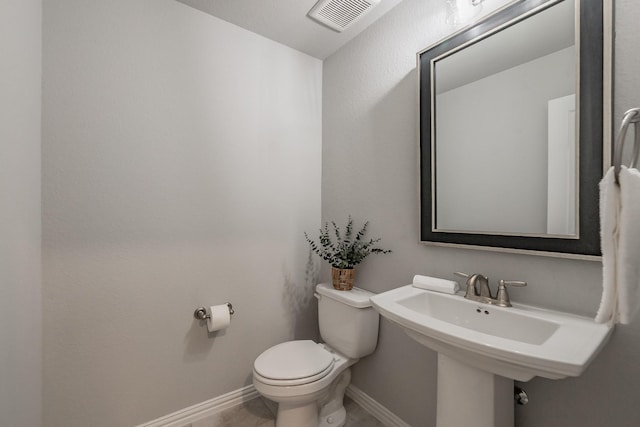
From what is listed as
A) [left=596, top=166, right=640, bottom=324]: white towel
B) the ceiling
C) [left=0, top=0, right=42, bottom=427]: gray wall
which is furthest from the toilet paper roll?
the ceiling

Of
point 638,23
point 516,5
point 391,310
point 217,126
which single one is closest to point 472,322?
point 391,310

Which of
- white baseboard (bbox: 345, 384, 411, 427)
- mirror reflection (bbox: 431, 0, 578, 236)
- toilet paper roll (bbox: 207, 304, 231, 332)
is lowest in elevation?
white baseboard (bbox: 345, 384, 411, 427)

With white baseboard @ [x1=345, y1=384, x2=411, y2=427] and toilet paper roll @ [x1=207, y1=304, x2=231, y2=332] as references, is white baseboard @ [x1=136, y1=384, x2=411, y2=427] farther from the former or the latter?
toilet paper roll @ [x1=207, y1=304, x2=231, y2=332]

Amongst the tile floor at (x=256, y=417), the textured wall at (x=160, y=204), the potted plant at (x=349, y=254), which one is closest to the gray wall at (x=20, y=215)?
the textured wall at (x=160, y=204)

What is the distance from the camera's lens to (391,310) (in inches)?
37.8

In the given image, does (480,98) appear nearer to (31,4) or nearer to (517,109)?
(517,109)

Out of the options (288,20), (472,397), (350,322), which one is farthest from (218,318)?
(288,20)

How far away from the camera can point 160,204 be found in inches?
56.0

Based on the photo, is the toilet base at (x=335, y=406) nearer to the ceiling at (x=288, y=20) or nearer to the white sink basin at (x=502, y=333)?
the white sink basin at (x=502, y=333)

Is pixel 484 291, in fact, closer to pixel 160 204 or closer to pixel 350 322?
pixel 350 322

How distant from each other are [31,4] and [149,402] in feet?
5.98

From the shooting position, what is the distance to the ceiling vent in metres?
1.43

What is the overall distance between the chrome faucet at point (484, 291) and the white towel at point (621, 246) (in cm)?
34

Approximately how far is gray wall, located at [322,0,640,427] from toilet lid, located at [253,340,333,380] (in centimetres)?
39
